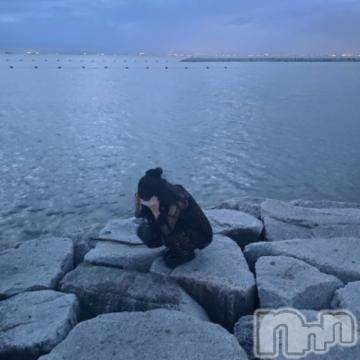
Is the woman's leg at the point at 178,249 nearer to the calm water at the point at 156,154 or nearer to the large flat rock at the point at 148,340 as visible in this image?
the large flat rock at the point at 148,340

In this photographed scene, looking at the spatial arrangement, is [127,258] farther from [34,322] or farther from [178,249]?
[34,322]

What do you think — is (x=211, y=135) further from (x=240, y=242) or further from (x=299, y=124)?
(x=240, y=242)

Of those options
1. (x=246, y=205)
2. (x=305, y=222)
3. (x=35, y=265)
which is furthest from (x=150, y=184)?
(x=246, y=205)

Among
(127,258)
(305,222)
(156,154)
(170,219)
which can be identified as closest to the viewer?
(170,219)

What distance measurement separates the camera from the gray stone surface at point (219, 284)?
246 inches

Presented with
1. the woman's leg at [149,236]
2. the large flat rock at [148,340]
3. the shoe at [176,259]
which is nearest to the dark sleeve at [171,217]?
the woman's leg at [149,236]

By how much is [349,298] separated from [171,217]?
8.63 ft

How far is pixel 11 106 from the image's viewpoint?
118 ft

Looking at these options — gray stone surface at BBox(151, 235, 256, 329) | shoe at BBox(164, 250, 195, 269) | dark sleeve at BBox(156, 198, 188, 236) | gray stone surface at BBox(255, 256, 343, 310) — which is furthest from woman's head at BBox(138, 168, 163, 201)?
gray stone surface at BBox(255, 256, 343, 310)

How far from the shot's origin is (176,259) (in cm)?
688

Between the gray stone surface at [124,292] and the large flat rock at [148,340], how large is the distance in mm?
617

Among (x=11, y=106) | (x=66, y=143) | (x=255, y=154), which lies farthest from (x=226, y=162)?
(x=11, y=106)

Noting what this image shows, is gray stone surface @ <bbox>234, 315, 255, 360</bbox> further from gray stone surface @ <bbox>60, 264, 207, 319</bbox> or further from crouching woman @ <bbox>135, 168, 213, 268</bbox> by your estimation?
crouching woman @ <bbox>135, 168, 213, 268</bbox>

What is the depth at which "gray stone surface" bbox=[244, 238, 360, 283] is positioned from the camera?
6.86 meters
